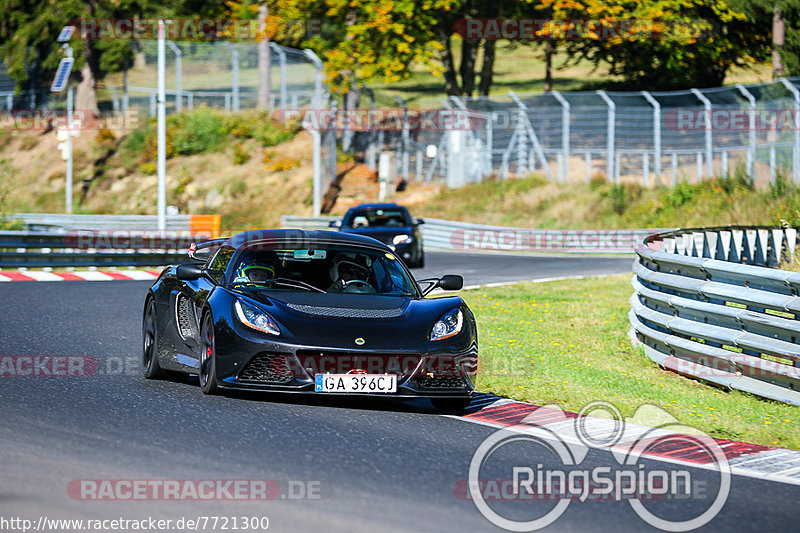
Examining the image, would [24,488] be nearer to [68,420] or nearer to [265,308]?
[68,420]

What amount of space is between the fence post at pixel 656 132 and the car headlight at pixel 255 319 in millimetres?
30844

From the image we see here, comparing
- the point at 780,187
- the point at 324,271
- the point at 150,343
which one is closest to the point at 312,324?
the point at 324,271

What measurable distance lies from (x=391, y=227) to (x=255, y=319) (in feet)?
57.3

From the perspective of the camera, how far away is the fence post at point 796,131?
33.8 meters

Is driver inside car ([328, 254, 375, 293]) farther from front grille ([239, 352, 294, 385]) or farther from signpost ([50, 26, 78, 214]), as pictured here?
signpost ([50, 26, 78, 214])

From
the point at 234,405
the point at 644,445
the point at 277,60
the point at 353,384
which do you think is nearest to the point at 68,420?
the point at 234,405

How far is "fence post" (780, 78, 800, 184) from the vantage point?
3381 centimetres

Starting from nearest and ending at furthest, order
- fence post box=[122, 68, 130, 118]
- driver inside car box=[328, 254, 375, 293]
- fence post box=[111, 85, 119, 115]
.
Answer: driver inside car box=[328, 254, 375, 293] < fence post box=[122, 68, 130, 118] < fence post box=[111, 85, 119, 115]

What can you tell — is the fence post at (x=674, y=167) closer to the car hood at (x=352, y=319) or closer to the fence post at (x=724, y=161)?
the fence post at (x=724, y=161)

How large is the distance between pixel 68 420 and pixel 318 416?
167 centimetres

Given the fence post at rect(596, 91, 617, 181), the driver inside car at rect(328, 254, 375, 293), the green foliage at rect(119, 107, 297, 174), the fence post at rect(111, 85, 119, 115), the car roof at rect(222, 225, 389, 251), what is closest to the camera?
the driver inside car at rect(328, 254, 375, 293)

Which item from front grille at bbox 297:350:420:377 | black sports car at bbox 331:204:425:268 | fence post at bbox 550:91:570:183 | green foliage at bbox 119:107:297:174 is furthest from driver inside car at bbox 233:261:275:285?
green foliage at bbox 119:107:297:174

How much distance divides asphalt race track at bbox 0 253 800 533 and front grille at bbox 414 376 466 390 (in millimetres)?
230

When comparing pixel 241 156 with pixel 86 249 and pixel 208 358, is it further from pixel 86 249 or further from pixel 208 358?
pixel 208 358
